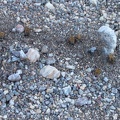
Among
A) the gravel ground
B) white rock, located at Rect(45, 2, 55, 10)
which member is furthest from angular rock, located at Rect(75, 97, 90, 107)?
white rock, located at Rect(45, 2, 55, 10)

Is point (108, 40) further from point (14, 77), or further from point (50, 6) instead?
point (14, 77)

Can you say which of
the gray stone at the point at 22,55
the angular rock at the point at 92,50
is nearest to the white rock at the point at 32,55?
the gray stone at the point at 22,55

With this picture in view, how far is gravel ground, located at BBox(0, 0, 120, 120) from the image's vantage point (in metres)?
6.33

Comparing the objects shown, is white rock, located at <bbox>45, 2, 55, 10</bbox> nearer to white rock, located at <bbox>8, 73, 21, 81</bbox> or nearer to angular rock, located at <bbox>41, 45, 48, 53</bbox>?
angular rock, located at <bbox>41, 45, 48, 53</bbox>

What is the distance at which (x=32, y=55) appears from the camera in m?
6.84

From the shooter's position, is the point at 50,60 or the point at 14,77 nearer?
the point at 14,77

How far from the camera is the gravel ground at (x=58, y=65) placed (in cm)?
633

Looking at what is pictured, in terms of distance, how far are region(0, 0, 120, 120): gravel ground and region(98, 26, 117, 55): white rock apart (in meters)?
0.14

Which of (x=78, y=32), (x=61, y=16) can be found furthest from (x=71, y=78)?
(x=61, y=16)

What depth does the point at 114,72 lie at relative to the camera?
7.05 m

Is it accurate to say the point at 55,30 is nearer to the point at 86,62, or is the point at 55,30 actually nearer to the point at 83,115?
the point at 86,62

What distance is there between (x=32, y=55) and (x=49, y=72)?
0.51 metres

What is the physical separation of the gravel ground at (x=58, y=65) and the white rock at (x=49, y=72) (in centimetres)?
8

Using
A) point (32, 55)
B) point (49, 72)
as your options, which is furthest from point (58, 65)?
point (32, 55)
